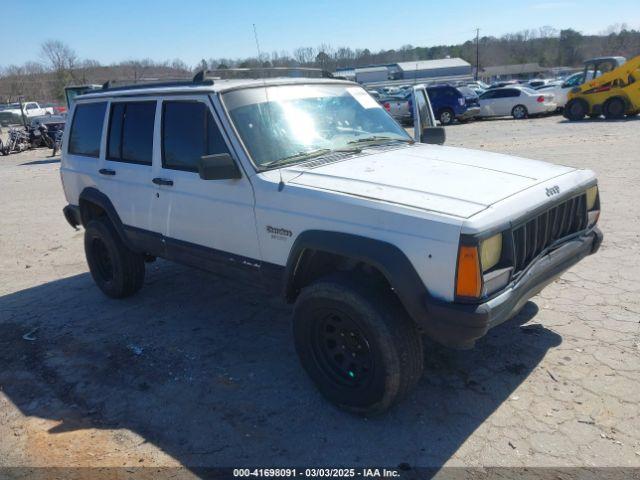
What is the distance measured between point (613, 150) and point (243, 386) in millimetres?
12085

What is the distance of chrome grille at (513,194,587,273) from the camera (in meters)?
3.05

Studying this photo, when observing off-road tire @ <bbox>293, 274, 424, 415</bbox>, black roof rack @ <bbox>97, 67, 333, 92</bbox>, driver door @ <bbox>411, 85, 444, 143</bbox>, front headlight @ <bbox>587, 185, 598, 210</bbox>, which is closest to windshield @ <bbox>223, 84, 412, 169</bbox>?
black roof rack @ <bbox>97, 67, 333, 92</bbox>

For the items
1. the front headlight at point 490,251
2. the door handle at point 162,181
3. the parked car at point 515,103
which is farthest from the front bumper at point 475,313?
the parked car at point 515,103

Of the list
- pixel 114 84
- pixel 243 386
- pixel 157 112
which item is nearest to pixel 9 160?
pixel 114 84

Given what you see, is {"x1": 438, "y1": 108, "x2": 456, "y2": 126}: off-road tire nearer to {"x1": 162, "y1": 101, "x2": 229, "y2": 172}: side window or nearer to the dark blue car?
the dark blue car

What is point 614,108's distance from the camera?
20.2 m

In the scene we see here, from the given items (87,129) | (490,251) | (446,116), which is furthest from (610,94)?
(490,251)

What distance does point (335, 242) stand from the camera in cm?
310

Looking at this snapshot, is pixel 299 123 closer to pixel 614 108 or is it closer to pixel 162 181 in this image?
pixel 162 181

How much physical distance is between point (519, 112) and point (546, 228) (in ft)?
74.0

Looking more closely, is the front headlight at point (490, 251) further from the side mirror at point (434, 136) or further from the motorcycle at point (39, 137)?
the motorcycle at point (39, 137)

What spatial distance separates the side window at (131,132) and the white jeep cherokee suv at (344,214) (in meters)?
0.02

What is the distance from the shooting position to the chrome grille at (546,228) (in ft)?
10.0

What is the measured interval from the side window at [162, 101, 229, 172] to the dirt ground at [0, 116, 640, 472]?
4.96ft
